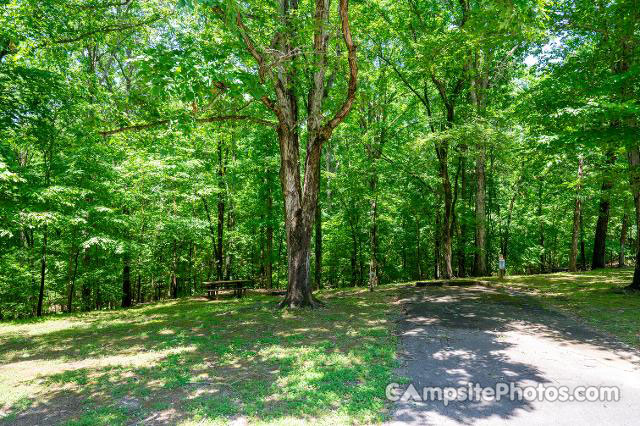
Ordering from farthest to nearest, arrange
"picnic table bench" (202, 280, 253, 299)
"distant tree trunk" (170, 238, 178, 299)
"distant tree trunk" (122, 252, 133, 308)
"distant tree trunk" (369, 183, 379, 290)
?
"distant tree trunk" (170, 238, 178, 299) < "distant tree trunk" (122, 252, 133, 308) < "picnic table bench" (202, 280, 253, 299) < "distant tree trunk" (369, 183, 379, 290)

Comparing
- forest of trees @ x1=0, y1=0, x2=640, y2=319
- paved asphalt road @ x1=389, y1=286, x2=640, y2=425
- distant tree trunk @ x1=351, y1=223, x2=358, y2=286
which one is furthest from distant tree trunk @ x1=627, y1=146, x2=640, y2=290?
distant tree trunk @ x1=351, y1=223, x2=358, y2=286

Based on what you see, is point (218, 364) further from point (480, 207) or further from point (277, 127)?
point (480, 207)

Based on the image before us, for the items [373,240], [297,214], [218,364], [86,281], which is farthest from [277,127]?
[86,281]

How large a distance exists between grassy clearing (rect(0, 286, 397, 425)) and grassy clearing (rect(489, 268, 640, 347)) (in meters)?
4.52

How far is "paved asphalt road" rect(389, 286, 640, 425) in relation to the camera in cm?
345

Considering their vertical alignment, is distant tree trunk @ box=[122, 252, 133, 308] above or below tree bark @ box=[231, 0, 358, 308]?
below

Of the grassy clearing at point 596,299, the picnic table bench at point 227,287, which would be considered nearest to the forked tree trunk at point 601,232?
the grassy clearing at point 596,299

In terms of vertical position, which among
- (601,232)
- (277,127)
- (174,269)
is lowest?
(174,269)

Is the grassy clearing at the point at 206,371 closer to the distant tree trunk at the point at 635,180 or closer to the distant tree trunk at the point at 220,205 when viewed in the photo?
the distant tree trunk at the point at 220,205

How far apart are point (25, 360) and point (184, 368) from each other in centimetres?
339

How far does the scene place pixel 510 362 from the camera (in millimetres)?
4883

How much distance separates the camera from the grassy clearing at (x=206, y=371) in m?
3.64

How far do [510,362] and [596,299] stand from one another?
7.12 m

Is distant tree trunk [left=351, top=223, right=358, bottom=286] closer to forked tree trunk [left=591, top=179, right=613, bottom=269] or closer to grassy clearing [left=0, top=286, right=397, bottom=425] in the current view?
grassy clearing [left=0, top=286, right=397, bottom=425]
